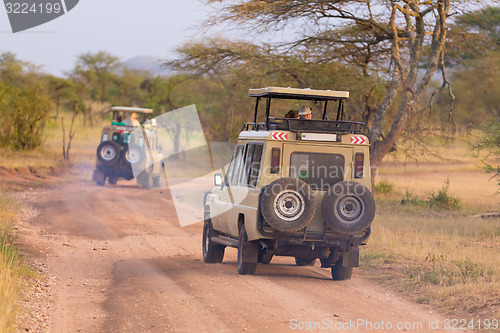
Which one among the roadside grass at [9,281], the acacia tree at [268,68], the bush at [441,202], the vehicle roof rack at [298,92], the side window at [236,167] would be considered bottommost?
the roadside grass at [9,281]

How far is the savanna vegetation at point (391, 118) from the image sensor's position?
32.4 ft

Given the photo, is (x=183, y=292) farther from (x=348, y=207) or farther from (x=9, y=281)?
(x=348, y=207)

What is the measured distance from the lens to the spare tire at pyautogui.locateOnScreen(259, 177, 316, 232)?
8.69 m

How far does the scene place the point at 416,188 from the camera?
25.8 metres

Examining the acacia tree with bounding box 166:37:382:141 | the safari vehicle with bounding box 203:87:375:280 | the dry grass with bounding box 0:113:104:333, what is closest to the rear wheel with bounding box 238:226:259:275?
the safari vehicle with bounding box 203:87:375:280

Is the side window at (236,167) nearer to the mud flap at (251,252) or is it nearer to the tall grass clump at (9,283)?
the mud flap at (251,252)

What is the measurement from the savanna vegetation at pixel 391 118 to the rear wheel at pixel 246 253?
1.95 m

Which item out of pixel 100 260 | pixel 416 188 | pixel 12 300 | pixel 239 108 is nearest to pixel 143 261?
pixel 100 260

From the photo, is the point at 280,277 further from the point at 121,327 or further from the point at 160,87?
the point at 160,87

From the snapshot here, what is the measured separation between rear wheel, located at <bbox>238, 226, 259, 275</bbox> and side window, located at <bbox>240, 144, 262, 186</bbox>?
677 mm

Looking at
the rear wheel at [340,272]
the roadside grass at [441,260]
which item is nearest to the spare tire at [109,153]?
the roadside grass at [441,260]

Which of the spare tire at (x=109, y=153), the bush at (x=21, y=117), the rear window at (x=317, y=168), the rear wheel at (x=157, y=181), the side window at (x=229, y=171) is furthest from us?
the bush at (x=21, y=117)

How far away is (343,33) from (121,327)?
15.0 metres

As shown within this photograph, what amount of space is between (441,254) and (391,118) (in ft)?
41.8
